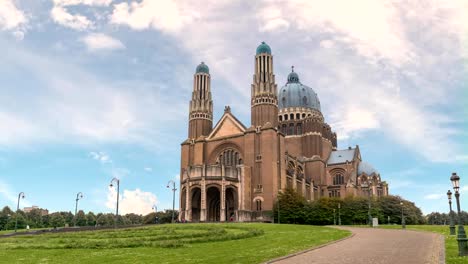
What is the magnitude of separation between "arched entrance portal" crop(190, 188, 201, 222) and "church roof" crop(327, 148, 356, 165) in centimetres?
4285

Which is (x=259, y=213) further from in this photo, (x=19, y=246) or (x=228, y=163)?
(x=19, y=246)

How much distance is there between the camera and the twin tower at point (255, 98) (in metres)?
80.6

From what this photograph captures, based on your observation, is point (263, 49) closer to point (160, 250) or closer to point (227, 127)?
point (227, 127)

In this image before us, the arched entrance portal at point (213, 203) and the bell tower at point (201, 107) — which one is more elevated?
the bell tower at point (201, 107)

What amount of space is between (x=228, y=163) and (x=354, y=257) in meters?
61.7

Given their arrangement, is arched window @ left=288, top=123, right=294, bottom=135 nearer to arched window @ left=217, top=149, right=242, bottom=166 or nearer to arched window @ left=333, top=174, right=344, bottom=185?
arched window @ left=333, top=174, right=344, bottom=185

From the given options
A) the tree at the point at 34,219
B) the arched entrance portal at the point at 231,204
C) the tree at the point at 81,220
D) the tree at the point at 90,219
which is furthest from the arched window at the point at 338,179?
the tree at the point at 34,219

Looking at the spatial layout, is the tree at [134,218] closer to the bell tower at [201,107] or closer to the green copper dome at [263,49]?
the bell tower at [201,107]

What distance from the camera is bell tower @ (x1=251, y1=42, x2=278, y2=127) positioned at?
8012 centimetres

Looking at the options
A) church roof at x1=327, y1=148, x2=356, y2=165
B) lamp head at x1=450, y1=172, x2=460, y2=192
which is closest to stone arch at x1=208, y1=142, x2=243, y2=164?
church roof at x1=327, y1=148, x2=356, y2=165

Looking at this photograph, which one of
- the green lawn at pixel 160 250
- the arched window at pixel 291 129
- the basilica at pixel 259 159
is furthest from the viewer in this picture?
the arched window at pixel 291 129

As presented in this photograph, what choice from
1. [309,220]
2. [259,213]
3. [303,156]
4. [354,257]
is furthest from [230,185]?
[354,257]

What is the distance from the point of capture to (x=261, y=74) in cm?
8444

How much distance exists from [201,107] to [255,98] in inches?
502
